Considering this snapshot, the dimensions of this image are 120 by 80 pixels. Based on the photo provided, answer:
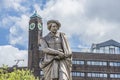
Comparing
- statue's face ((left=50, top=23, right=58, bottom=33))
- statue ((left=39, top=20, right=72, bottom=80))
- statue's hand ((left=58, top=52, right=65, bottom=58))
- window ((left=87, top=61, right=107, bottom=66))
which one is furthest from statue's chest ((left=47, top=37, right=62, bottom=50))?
window ((left=87, top=61, right=107, bottom=66))

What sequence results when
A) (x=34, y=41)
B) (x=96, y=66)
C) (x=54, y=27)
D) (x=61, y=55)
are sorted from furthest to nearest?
1. (x=34, y=41)
2. (x=96, y=66)
3. (x=54, y=27)
4. (x=61, y=55)

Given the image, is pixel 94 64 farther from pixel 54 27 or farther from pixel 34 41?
pixel 54 27

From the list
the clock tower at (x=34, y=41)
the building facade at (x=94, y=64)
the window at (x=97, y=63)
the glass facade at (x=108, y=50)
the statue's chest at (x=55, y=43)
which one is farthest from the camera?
the glass facade at (x=108, y=50)

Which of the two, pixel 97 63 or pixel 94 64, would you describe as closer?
pixel 94 64

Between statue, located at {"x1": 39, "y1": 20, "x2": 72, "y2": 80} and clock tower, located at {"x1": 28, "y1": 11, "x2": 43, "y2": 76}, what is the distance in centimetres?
9673

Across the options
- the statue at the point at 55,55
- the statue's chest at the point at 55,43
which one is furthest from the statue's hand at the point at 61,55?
the statue's chest at the point at 55,43

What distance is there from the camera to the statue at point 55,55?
1234 cm

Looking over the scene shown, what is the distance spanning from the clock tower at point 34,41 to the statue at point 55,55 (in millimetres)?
96726

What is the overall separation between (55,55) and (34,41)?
106 m

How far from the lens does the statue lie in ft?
40.5

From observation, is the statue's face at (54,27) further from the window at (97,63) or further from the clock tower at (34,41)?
the window at (97,63)

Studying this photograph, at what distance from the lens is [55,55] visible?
12477 mm

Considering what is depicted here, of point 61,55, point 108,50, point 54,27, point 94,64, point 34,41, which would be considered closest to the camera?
point 61,55

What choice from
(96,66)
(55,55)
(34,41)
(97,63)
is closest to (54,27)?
(55,55)
